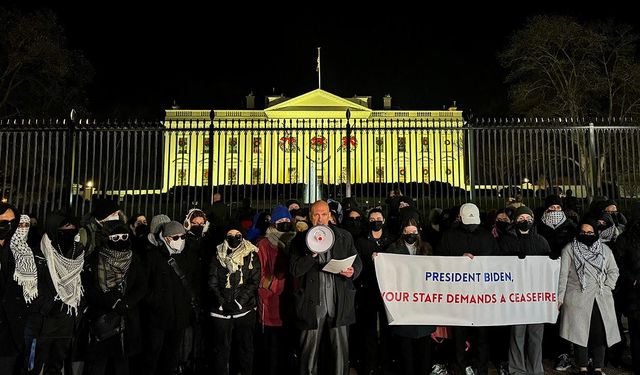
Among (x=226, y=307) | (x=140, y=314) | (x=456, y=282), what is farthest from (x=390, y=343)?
(x=140, y=314)

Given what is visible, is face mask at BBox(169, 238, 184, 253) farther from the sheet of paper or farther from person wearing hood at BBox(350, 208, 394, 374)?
person wearing hood at BBox(350, 208, 394, 374)

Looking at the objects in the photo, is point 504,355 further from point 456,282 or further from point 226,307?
point 226,307

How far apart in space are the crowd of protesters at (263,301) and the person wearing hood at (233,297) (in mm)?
15

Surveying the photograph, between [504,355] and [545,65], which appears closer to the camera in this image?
[504,355]

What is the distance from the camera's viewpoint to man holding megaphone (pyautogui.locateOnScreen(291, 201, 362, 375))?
15.9 feet

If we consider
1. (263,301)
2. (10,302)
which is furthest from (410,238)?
(10,302)

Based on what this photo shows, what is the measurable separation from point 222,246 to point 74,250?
60.2 inches

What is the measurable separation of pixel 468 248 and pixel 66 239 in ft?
14.9

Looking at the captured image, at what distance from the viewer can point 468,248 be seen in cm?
581

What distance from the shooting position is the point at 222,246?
5500 millimetres

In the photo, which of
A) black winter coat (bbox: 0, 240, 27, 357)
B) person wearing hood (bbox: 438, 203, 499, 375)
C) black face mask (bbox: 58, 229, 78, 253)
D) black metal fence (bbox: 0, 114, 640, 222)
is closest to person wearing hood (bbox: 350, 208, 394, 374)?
person wearing hood (bbox: 438, 203, 499, 375)

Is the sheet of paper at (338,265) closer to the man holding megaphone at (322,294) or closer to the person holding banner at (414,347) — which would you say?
the man holding megaphone at (322,294)

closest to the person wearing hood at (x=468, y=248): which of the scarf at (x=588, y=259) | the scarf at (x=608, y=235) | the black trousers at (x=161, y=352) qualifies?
the scarf at (x=588, y=259)

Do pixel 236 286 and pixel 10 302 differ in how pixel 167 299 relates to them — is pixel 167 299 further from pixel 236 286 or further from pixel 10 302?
pixel 10 302
